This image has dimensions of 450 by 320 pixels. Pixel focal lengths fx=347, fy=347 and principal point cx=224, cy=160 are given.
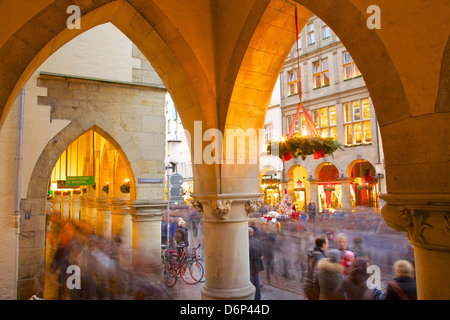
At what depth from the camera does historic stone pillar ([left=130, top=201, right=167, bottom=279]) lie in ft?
24.6

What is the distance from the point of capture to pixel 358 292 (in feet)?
12.9

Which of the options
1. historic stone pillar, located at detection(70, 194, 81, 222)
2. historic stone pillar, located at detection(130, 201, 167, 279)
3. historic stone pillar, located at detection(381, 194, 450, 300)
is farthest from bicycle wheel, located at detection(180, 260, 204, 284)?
historic stone pillar, located at detection(70, 194, 81, 222)

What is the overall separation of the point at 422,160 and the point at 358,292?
2554 mm

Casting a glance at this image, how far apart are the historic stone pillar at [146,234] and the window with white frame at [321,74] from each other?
13066 mm

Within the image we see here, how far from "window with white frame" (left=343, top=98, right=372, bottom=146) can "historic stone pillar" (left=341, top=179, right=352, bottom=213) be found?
1870 millimetres

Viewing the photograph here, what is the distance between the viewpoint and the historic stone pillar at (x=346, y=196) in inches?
632

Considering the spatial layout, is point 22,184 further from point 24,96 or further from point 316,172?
point 316,172

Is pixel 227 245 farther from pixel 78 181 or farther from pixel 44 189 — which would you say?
pixel 78 181

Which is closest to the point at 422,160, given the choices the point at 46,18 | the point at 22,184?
the point at 46,18

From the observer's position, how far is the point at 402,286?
3.43m

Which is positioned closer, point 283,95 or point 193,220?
point 193,220

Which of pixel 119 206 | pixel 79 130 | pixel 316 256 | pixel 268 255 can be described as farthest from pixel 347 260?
pixel 119 206

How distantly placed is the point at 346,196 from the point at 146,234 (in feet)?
37.6

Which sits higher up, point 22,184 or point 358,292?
point 22,184
